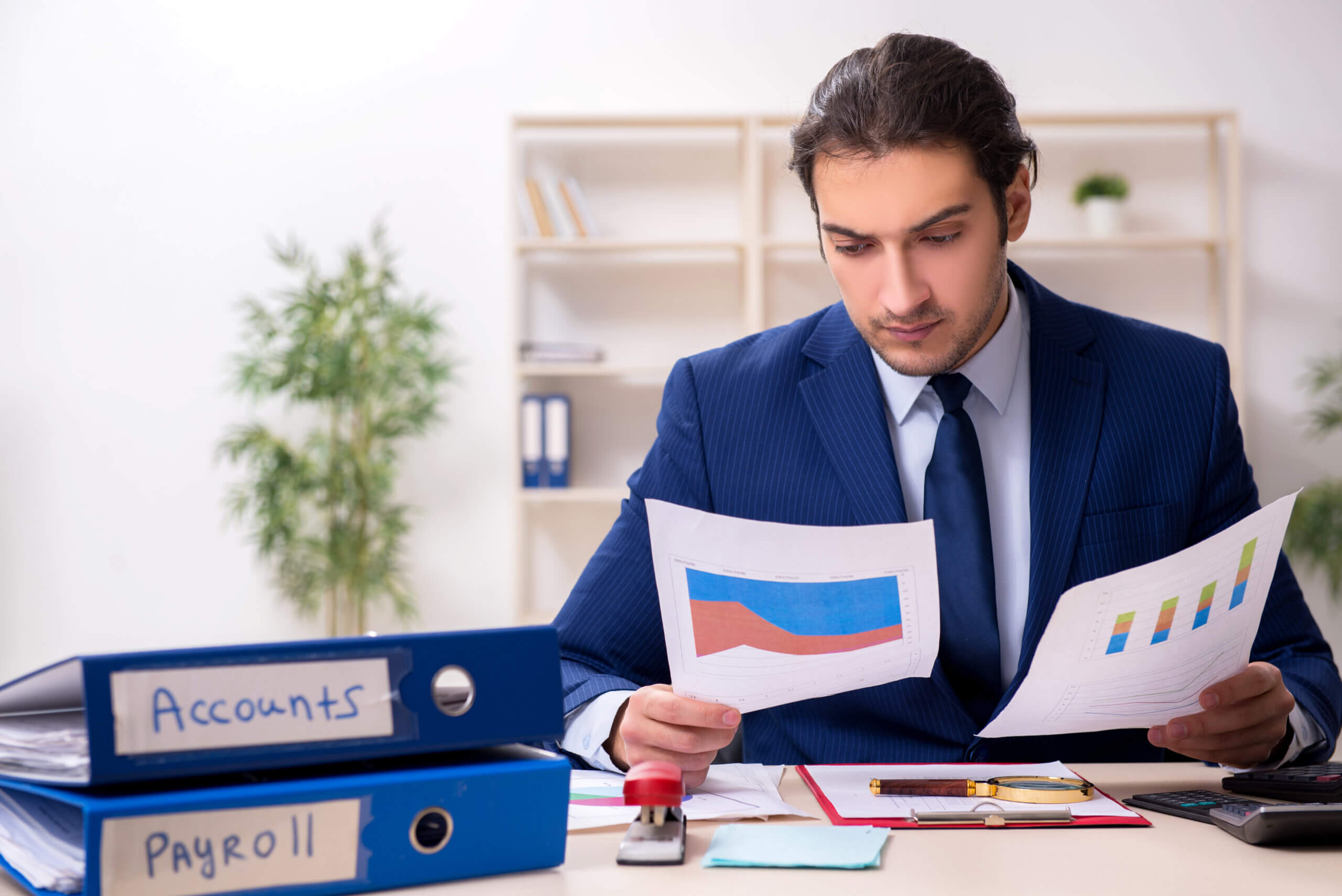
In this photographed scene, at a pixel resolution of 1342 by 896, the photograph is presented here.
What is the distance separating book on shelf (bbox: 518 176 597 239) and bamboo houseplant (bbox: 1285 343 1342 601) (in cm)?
246

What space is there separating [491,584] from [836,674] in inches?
119

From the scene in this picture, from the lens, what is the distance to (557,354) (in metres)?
3.56

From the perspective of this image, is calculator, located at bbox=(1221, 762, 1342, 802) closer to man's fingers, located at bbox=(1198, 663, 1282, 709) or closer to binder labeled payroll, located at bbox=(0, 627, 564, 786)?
man's fingers, located at bbox=(1198, 663, 1282, 709)

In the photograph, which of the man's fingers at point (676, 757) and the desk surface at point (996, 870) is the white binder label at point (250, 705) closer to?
the desk surface at point (996, 870)

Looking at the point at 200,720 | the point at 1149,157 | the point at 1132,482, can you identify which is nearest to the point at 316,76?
the point at 1149,157

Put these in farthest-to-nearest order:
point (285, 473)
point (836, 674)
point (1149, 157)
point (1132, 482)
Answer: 1. point (1149, 157)
2. point (285, 473)
3. point (1132, 482)
4. point (836, 674)

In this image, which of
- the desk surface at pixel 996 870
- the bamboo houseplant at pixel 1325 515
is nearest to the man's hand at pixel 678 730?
the desk surface at pixel 996 870

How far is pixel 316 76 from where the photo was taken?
3834mm

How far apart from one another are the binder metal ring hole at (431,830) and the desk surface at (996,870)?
3 cm

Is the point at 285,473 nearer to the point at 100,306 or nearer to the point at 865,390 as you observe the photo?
the point at 100,306

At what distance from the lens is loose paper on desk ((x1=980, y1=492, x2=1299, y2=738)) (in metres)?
0.88

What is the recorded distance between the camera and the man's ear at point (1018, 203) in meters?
1.37

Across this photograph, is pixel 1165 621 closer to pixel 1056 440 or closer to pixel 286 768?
pixel 1056 440

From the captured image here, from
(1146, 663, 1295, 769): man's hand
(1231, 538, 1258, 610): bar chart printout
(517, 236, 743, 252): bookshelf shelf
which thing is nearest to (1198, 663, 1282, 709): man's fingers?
(1146, 663, 1295, 769): man's hand
